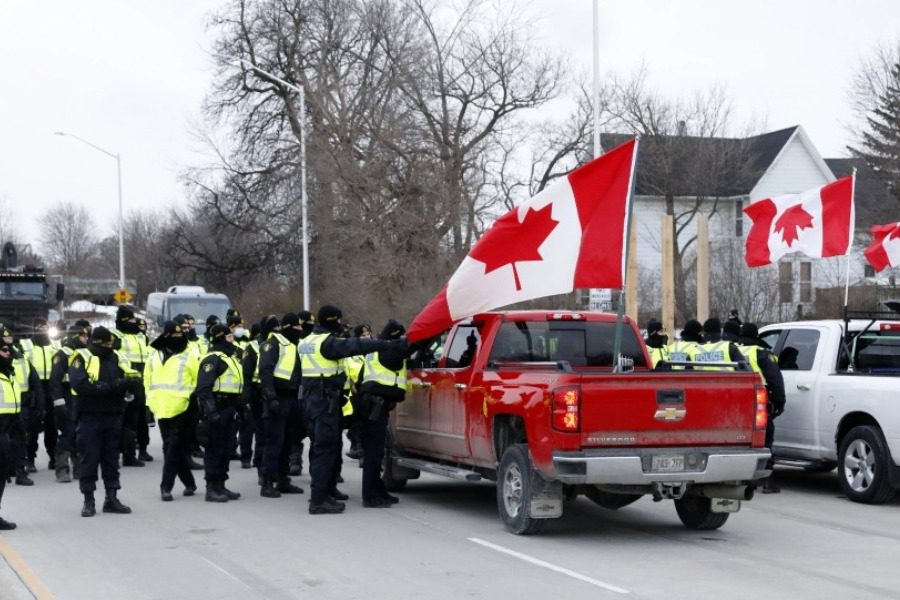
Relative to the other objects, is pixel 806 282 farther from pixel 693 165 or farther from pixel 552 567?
pixel 552 567

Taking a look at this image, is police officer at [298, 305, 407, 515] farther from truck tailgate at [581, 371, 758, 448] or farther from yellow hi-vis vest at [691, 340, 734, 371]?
yellow hi-vis vest at [691, 340, 734, 371]

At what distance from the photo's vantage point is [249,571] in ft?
31.0

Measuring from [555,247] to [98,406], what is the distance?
4.79 metres

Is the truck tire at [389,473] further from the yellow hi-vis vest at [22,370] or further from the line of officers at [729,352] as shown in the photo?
the yellow hi-vis vest at [22,370]

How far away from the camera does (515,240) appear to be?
1171 cm

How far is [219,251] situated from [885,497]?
4478 cm

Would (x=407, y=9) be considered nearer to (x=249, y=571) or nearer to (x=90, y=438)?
(x=90, y=438)

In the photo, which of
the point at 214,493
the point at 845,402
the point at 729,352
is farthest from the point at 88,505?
the point at 845,402

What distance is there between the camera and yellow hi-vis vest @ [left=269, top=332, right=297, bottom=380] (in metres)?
13.7

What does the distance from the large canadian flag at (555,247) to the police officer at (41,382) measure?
6.87m

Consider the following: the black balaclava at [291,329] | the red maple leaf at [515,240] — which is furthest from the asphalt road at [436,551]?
the red maple leaf at [515,240]

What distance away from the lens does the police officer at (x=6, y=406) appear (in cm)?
1146

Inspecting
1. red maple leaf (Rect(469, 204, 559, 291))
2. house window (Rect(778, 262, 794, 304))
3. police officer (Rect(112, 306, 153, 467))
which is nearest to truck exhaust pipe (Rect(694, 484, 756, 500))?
red maple leaf (Rect(469, 204, 559, 291))

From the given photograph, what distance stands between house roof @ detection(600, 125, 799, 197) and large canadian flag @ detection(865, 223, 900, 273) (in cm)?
2707
